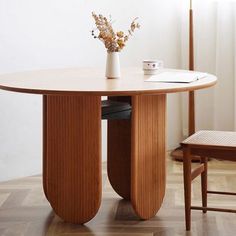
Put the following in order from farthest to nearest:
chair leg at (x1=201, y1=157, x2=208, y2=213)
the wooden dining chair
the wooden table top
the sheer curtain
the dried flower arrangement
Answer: the sheer curtain < chair leg at (x1=201, y1=157, x2=208, y2=213) < the dried flower arrangement < the wooden dining chair < the wooden table top

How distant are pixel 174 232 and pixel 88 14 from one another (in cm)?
177

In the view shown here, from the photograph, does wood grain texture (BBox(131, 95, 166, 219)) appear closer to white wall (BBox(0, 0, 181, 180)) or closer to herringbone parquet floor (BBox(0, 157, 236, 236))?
herringbone parquet floor (BBox(0, 157, 236, 236))

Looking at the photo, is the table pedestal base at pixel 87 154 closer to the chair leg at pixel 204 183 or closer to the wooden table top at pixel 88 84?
the wooden table top at pixel 88 84

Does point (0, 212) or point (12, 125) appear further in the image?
point (12, 125)

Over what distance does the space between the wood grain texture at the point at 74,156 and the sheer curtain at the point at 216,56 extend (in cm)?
178

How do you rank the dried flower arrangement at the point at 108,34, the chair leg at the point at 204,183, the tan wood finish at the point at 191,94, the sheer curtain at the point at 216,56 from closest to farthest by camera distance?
the dried flower arrangement at the point at 108,34
the chair leg at the point at 204,183
the tan wood finish at the point at 191,94
the sheer curtain at the point at 216,56

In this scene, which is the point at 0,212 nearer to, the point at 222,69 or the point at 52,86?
the point at 52,86

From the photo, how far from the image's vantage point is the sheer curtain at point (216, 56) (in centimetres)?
423

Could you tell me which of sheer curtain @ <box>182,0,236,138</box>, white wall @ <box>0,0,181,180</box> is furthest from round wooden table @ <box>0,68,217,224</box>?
sheer curtain @ <box>182,0,236,138</box>

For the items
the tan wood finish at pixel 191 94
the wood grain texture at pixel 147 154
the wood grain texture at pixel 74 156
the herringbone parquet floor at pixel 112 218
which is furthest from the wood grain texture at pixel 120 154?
the tan wood finish at pixel 191 94

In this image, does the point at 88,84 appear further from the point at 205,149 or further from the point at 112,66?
the point at 205,149

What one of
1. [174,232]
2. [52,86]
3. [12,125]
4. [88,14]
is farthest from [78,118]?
[88,14]

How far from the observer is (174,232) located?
2826mm

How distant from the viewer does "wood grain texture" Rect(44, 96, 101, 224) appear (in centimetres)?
276
